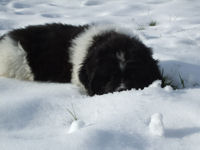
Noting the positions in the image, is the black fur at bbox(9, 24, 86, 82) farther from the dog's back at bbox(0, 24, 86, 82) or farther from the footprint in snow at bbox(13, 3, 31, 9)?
the footprint in snow at bbox(13, 3, 31, 9)

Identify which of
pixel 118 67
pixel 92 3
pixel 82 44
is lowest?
pixel 118 67

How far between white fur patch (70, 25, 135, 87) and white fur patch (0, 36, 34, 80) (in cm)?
62

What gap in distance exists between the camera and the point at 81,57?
12.1 feet

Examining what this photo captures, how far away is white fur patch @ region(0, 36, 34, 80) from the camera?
397 cm

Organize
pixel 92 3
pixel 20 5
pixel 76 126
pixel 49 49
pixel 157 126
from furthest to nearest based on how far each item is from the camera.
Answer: pixel 92 3
pixel 20 5
pixel 49 49
pixel 76 126
pixel 157 126

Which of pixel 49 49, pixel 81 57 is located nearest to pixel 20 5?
pixel 49 49

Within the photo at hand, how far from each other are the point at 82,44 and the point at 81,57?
0.19 m

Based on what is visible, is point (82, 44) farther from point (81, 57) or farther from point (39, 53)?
point (39, 53)

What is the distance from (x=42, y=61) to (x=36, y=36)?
0.38m

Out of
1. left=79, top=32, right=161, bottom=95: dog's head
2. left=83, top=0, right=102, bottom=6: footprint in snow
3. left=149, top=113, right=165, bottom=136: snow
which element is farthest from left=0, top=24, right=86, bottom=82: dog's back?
left=83, top=0, right=102, bottom=6: footprint in snow

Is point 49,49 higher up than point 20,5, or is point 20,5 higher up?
point 20,5

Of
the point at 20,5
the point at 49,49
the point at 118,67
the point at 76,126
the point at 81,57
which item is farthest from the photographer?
the point at 20,5

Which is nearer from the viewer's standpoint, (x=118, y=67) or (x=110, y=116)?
(x=110, y=116)

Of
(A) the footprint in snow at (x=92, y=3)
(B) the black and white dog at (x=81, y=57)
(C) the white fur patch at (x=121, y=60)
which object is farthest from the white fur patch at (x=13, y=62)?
(A) the footprint in snow at (x=92, y=3)
